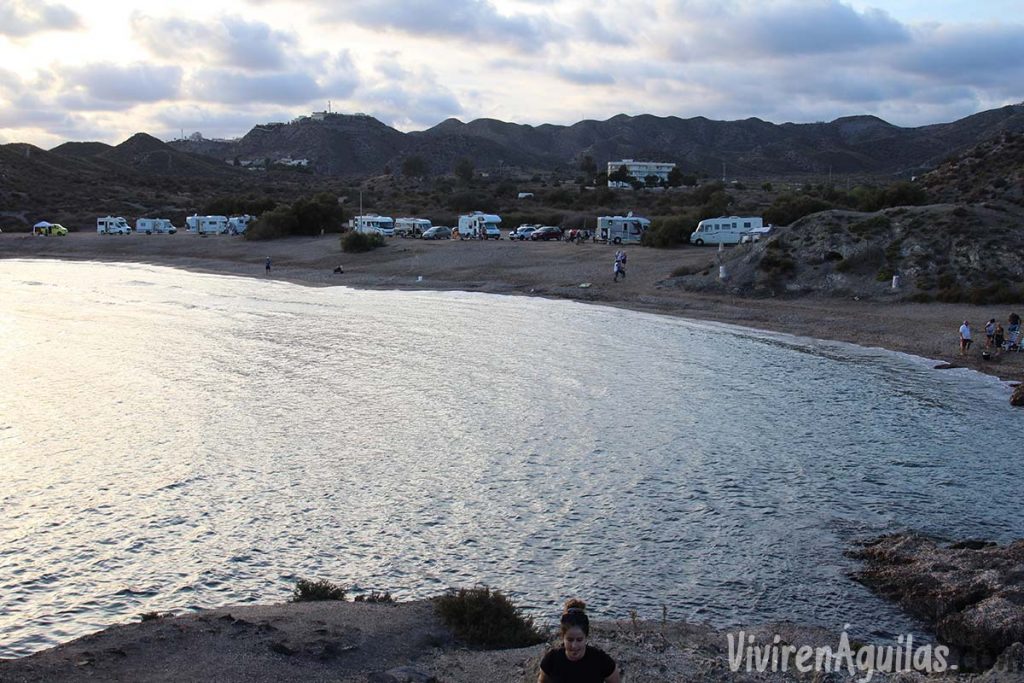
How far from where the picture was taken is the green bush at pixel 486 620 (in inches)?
398

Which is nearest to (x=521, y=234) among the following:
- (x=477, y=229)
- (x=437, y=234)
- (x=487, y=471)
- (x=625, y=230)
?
(x=477, y=229)

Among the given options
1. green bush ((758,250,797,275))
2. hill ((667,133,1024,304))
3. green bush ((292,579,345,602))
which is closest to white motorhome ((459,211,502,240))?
hill ((667,133,1024,304))

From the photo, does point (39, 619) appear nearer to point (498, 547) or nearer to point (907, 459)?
point (498, 547)

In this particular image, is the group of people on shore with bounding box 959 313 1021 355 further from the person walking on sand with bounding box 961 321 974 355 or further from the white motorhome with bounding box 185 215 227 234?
the white motorhome with bounding box 185 215 227 234

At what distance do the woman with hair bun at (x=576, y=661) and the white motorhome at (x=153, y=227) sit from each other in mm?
85410

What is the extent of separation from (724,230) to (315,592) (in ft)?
158

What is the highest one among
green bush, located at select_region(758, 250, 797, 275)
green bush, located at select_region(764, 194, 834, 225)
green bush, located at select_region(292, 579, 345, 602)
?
green bush, located at select_region(764, 194, 834, 225)

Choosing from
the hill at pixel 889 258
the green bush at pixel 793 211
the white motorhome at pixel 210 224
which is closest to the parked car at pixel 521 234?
the green bush at pixel 793 211

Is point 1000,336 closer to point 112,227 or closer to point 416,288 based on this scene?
point 416,288

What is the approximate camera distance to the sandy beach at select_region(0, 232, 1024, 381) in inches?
1289

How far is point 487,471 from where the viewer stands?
17.6m

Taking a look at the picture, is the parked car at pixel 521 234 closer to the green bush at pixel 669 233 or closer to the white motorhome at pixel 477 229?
the white motorhome at pixel 477 229

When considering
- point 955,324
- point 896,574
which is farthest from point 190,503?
point 955,324

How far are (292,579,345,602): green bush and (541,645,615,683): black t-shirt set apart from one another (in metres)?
5.54
